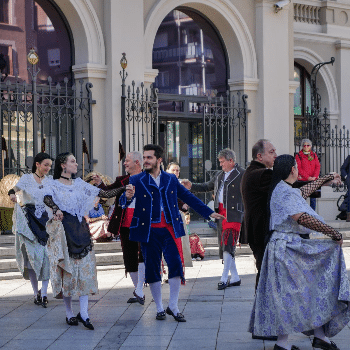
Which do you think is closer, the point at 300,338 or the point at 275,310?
the point at 275,310

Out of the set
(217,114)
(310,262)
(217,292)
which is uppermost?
(217,114)

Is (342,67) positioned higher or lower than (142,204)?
higher

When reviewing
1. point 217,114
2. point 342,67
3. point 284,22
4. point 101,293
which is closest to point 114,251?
point 101,293

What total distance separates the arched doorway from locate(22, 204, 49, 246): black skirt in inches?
278

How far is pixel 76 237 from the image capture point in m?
7.69

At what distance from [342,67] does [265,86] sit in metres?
4.51

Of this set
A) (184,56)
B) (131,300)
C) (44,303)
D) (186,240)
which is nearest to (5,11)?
(184,56)

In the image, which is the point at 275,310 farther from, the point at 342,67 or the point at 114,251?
the point at 342,67

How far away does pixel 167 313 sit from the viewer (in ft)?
26.1

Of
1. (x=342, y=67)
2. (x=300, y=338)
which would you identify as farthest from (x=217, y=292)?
(x=342, y=67)

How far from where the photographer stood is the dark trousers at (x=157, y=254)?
25.6 ft

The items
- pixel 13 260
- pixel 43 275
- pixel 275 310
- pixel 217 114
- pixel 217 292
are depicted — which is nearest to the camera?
pixel 275 310

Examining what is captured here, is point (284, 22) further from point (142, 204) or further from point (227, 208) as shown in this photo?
point (142, 204)

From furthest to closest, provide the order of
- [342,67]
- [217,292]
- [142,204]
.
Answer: [342,67] → [217,292] → [142,204]
